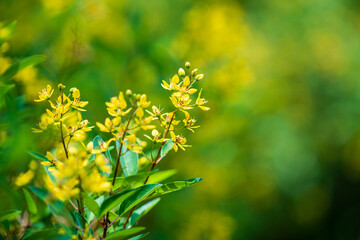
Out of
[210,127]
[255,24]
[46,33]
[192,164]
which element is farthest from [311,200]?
[46,33]

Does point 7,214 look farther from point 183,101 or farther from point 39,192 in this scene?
point 183,101

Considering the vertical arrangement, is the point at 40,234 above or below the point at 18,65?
below

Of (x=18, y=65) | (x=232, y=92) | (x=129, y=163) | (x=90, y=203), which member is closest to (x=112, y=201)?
(x=90, y=203)

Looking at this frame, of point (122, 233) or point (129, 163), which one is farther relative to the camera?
point (129, 163)

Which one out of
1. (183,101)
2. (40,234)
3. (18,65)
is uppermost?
(18,65)

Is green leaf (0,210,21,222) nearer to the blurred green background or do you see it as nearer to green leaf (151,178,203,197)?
the blurred green background

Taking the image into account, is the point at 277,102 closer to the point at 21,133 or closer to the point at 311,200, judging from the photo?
the point at 311,200

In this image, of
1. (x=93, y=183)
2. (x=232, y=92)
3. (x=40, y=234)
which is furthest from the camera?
(x=232, y=92)

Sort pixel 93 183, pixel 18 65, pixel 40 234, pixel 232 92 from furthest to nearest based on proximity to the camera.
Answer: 1. pixel 232 92
2. pixel 18 65
3. pixel 40 234
4. pixel 93 183
